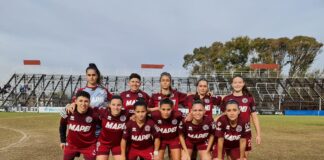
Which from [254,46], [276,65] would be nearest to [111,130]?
[276,65]

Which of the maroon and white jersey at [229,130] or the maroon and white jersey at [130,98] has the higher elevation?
the maroon and white jersey at [130,98]

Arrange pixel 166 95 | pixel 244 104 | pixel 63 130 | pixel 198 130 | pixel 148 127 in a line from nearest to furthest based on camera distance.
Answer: pixel 63 130, pixel 148 127, pixel 198 130, pixel 244 104, pixel 166 95

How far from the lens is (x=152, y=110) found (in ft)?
27.5

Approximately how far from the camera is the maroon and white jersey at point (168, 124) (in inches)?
321

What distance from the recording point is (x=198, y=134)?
8.23 meters

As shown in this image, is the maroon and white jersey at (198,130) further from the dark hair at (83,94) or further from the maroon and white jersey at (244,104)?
the dark hair at (83,94)

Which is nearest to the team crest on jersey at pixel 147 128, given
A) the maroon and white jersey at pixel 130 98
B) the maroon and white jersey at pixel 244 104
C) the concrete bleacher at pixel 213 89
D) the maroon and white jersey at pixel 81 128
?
the maroon and white jersey at pixel 81 128

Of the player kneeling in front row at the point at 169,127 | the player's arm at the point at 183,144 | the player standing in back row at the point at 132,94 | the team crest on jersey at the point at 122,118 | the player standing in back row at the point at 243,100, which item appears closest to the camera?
the team crest on jersey at the point at 122,118

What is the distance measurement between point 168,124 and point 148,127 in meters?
0.62

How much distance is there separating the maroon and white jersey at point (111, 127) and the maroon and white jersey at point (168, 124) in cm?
73

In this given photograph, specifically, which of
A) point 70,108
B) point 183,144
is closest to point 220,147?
point 183,144

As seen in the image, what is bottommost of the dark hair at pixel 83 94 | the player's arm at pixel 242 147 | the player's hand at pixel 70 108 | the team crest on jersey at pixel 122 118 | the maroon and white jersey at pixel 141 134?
the player's arm at pixel 242 147

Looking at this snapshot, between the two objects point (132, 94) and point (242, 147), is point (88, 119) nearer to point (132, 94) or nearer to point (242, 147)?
point (132, 94)

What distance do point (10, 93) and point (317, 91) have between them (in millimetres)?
55778
